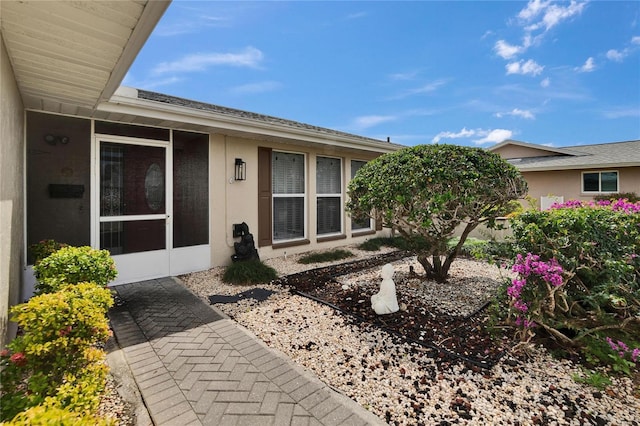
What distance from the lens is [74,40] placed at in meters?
2.28

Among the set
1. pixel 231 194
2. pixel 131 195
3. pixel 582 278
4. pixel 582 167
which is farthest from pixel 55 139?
pixel 582 167

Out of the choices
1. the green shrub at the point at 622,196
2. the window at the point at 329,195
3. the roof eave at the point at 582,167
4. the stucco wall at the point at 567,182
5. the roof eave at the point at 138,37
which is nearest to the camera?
the roof eave at the point at 138,37

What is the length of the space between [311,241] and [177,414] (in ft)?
18.0

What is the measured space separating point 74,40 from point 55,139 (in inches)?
104

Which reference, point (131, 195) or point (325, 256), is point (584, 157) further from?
point (131, 195)

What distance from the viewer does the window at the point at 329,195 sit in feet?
25.3

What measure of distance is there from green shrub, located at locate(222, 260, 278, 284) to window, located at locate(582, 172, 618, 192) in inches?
583

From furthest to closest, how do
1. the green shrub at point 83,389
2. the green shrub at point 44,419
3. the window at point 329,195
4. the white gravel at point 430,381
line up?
the window at point 329,195, the white gravel at point 430,381, the green shrub at point 83,389, the green shrub at point 44,419

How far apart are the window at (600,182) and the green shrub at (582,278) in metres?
12.8

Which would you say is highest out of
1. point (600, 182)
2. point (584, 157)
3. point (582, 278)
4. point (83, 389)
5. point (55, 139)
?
point (584, 157)

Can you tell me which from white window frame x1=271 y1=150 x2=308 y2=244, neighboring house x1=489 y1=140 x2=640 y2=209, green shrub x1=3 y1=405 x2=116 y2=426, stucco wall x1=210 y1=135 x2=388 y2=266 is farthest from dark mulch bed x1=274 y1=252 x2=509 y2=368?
neighboring house x1=489 y1=140 x2=640 y2=209

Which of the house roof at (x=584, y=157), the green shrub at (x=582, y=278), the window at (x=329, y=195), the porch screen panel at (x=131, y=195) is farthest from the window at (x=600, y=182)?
the porch screen panel at (x=131, y=195)

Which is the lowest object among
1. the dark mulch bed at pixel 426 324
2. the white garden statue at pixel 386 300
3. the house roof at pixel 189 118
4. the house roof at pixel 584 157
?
the dark mulch bed at pixel 426 324

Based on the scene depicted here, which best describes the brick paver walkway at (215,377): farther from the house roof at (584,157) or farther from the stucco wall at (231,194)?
the house roof at (584,157)
